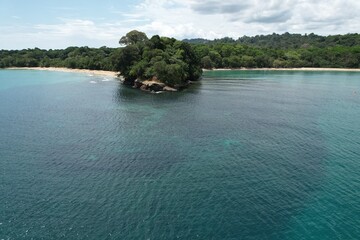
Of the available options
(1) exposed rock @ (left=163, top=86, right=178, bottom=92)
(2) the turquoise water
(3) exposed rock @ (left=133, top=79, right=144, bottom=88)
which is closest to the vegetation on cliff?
(3) exposed rock @ (left=133, top=79, right=144, bottom=88)

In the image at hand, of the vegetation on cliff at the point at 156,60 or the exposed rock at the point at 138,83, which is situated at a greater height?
the vegetation on cliff at the point at 156,60

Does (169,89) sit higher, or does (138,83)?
(138,83)

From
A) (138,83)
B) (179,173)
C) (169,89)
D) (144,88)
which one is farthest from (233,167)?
(138,83)

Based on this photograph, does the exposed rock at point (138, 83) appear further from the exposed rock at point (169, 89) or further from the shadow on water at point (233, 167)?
the shadow on water at point (233, 167)

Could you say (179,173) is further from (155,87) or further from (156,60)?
(156,60)

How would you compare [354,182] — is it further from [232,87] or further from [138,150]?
[232,87]

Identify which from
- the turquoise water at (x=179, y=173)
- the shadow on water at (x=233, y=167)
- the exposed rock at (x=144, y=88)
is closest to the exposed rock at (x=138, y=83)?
the exposed rock at (x=144, y=88)

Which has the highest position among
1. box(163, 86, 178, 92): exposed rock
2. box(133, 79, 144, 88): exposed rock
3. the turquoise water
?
box(133, 79, 144, 88): exposed rock

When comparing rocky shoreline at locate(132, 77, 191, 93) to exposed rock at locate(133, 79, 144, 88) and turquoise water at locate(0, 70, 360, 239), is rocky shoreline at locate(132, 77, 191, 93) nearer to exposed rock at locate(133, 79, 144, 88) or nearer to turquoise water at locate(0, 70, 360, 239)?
exposed rock at locate(133, 79, 144, 88)
